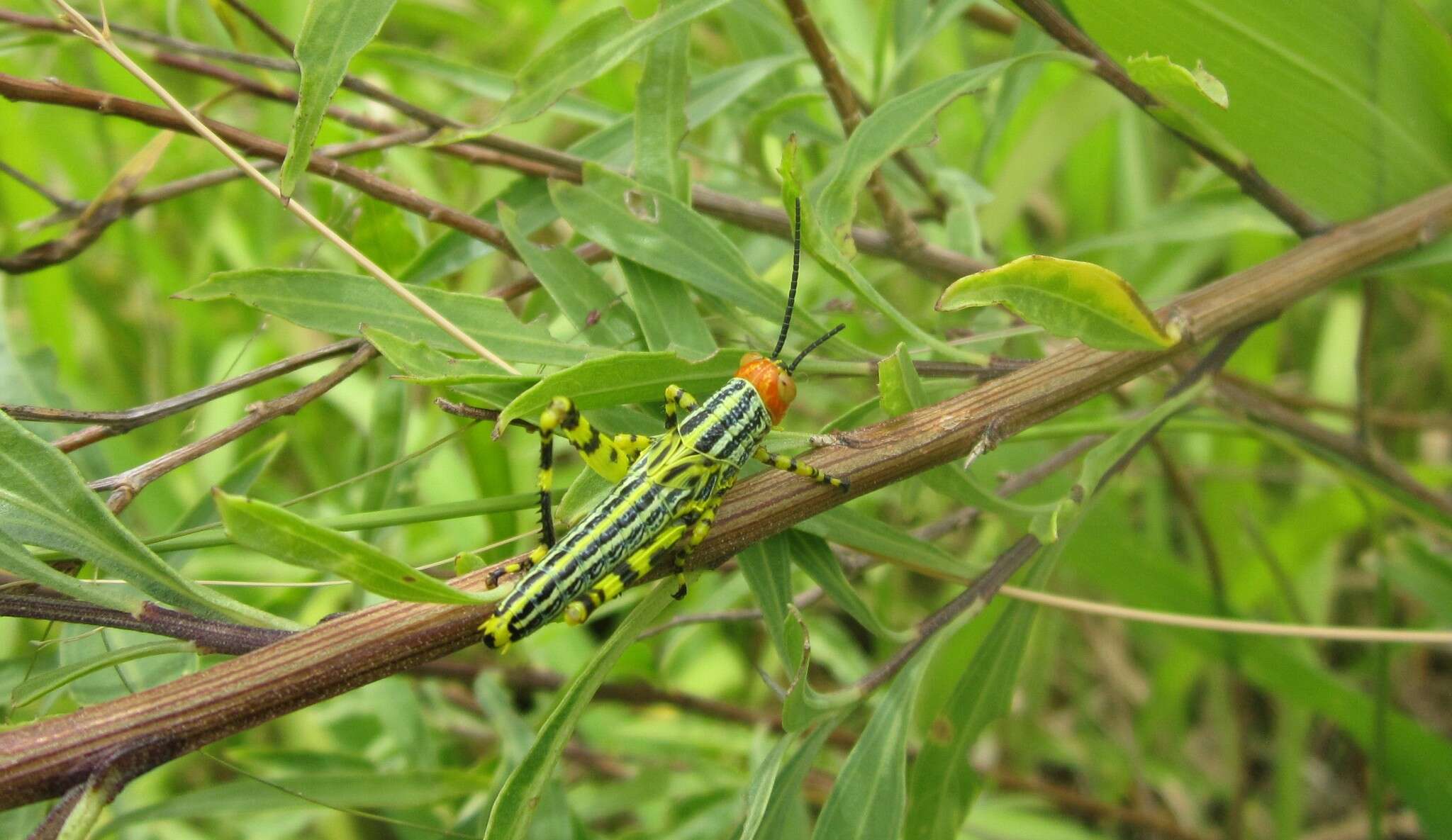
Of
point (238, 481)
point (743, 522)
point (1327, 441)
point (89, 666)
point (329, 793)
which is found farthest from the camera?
point (1327, 441)

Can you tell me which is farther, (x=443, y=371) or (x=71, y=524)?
(x=443, y=371)

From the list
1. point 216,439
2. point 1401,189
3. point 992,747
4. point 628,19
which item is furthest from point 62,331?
point 1401,189

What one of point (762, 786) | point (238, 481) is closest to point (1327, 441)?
point (762, 786)

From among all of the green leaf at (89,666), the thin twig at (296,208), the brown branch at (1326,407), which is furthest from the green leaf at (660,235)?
the brown branch at (1326,407)

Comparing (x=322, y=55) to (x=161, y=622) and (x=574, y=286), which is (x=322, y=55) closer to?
(x=574, y=286)

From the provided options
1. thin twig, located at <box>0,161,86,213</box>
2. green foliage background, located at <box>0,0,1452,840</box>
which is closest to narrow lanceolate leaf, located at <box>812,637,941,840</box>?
green foliage background, located at <box>0,0,1452,840</box>

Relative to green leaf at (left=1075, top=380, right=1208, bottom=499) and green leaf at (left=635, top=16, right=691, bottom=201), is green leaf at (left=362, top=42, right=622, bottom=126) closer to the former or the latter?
green leaf at (left=635, top=16, right=691, bottom=201)
